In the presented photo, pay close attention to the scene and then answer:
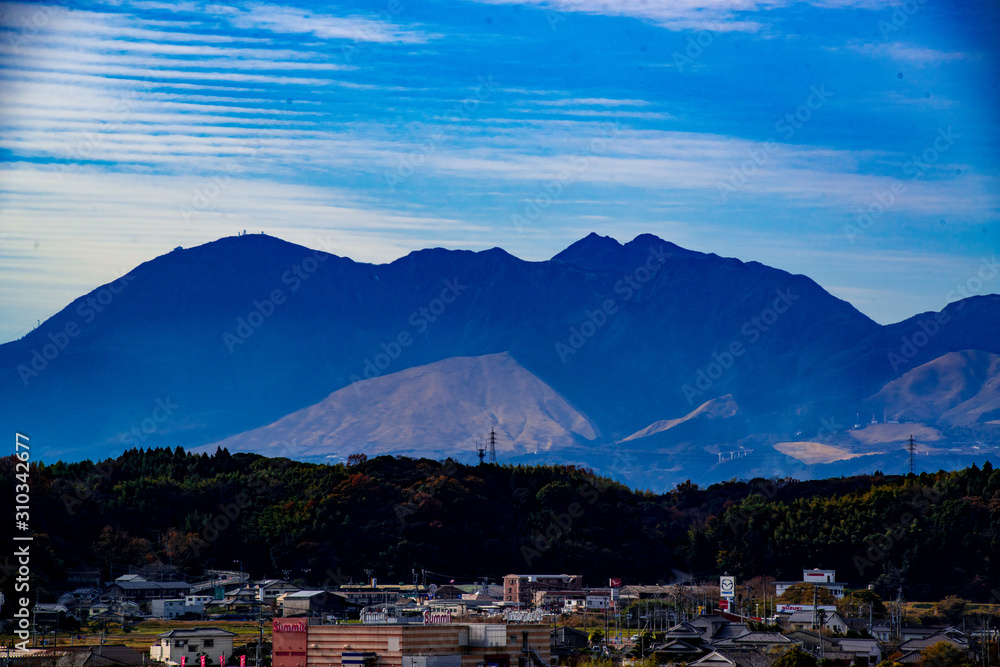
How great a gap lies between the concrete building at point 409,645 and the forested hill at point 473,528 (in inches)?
1982

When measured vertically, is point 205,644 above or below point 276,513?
below

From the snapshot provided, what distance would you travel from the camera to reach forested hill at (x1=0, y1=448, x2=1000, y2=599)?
9169 cm

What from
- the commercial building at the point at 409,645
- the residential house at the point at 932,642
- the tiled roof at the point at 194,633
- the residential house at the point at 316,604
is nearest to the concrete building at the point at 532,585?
the residential house at the point at 316,604

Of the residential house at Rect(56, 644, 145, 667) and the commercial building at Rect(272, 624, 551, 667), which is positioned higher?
the commercial building at Rect(272, 624, 551, 667)

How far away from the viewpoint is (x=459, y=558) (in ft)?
320

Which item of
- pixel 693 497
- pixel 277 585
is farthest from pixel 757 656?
pixel 693 497

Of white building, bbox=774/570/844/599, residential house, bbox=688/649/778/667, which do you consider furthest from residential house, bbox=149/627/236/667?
white building, bbox=774/570/844/599

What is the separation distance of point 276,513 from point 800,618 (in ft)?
142

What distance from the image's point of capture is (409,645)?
36.3m

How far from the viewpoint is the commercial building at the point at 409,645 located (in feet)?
119

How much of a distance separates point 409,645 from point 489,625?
3.20 metres

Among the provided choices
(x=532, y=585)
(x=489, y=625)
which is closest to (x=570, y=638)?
(x=489, y=625)

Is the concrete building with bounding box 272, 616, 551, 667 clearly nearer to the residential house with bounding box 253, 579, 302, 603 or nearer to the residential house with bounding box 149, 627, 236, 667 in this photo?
the residential house with bounding box 149, 627, 236, 667

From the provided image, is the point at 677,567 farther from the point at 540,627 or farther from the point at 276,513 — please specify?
the point at 540,627
